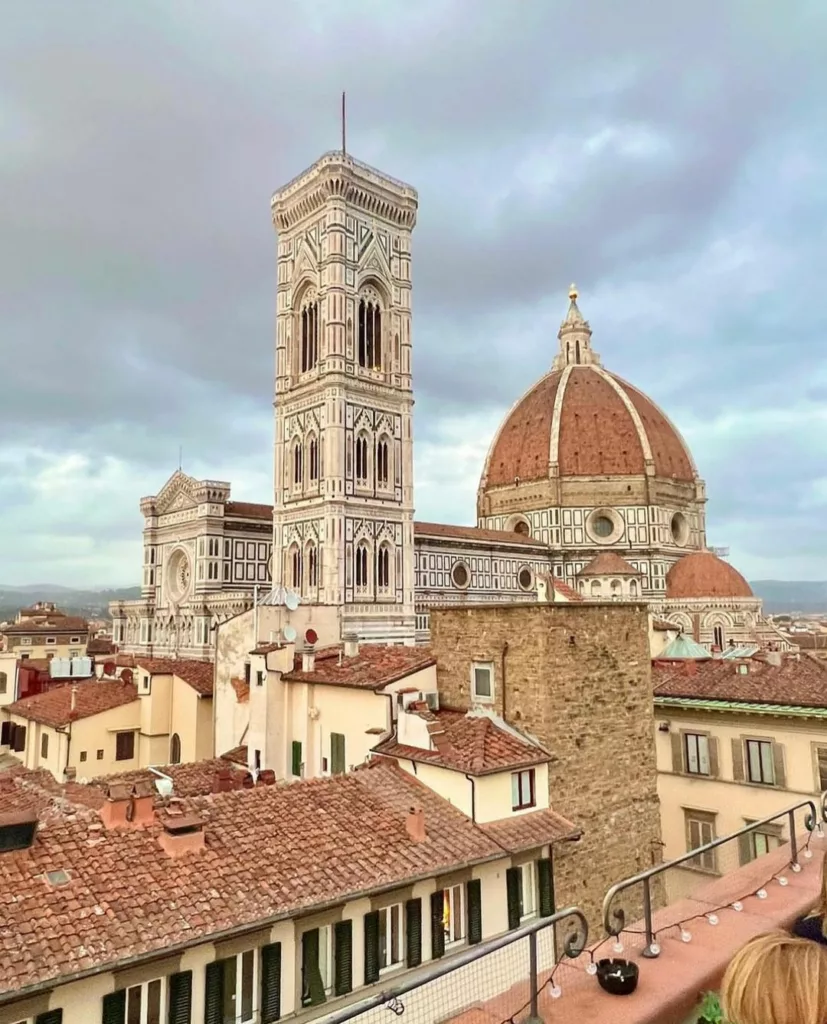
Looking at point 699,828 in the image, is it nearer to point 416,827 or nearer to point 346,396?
point 416,827

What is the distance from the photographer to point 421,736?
1398 cm

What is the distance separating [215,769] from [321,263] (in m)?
48.1

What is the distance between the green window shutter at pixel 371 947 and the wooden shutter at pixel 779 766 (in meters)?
11.5

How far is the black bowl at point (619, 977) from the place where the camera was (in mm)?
4066

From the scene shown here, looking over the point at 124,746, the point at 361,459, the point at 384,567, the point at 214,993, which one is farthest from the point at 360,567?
the point at 214,993

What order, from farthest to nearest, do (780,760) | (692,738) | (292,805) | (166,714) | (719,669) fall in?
(166,714)
(719,669)
(692,738)
(780,760)
(292,805)

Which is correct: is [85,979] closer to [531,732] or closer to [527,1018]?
[527,1018]

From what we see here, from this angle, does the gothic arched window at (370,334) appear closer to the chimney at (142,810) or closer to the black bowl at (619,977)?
the chimney at (142,810)

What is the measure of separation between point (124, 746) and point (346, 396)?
35.7 metres

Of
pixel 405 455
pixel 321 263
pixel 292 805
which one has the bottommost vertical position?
pixel 292 805

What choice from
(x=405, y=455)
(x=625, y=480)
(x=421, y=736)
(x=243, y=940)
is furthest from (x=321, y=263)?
(x=243, y=940)

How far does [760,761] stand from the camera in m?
17.9

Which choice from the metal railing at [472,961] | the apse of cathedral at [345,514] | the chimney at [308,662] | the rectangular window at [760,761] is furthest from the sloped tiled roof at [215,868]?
the apse of cathedral at [345,514]

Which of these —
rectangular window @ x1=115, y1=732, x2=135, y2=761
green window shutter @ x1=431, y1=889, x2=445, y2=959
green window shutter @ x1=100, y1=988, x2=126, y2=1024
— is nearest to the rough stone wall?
green window shutter @ x1=431, y1=889, x2=445, y2=959
